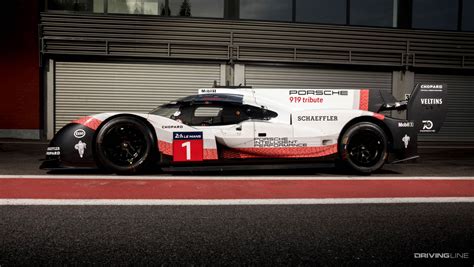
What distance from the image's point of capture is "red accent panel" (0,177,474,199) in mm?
4578

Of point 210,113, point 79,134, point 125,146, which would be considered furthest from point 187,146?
point 79,134

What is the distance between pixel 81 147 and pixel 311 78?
10.9 meters

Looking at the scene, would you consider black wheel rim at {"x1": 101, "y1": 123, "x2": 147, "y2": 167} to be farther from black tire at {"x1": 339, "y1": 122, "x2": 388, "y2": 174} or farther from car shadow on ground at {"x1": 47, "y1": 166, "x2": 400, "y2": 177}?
black tire at {"x1": 339, "y1": 122, "x2": 388, "y2": 174}

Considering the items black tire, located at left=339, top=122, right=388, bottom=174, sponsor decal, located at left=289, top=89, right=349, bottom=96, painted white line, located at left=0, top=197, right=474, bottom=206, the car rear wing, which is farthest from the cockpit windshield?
the car rear wing

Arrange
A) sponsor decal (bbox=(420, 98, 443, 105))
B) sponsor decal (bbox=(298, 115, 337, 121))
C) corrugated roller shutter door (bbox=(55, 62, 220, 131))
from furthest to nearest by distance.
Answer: corrugated roller shutter door (bbox=(55, 62, 220, 131))
sponsor decal (bbox=(420, 98, 443, 105))
sponsor decal (bbox=(298, 115, 337, 121))

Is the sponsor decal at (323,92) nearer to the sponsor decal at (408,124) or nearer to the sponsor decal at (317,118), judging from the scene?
the sponsor decal at (317,118)

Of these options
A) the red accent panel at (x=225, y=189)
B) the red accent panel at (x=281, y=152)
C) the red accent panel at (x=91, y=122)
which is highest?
the red accent panel at (x=91, y=122)

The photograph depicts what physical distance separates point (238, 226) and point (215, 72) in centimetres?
1190

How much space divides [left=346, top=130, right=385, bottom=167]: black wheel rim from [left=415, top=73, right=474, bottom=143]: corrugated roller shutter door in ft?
35.1

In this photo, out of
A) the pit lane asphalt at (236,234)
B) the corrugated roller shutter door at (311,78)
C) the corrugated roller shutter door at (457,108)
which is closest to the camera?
the pit lane asphalt at (236,234)

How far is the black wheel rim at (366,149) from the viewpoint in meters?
6.24

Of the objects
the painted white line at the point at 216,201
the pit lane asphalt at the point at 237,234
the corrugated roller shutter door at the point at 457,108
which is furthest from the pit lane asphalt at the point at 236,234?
the corrugated roller shutter door at the point at 457,108

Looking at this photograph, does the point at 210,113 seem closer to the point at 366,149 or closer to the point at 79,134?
the point at 79,134

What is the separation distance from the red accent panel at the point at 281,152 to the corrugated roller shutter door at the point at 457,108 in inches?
440
